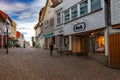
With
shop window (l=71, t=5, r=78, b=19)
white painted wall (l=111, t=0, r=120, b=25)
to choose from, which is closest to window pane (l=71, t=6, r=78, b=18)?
shop window (l=71, t=5, r=78, b=19)

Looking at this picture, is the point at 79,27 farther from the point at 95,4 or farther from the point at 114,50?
the point at 114,50

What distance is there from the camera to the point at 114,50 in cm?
1470

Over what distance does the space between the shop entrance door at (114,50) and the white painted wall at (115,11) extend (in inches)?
37.8

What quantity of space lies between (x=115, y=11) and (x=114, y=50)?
2.50m

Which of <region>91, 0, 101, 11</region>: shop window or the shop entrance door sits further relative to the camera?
<region>91, 0, 101, 11</region>: shop window

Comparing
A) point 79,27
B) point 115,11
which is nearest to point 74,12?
point 79,27

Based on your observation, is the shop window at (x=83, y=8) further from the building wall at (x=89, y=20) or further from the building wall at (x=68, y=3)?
the building wall at (x=68, y=3)

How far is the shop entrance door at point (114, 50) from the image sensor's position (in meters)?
14.2

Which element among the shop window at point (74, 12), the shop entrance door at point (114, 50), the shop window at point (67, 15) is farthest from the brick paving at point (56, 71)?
the shop window at point (67, 15)

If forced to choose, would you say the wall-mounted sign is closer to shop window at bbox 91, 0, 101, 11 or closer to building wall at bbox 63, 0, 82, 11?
shop window at bbox 91, 0, 101, 11

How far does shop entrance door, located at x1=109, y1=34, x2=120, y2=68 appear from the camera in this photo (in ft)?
46.8

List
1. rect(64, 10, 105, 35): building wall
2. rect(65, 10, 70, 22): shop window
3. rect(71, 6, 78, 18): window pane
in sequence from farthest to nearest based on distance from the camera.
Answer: rect(65, 10, 70, 22): shop window → rect(71, 6, 78, 18): window pane → rect(64, 10, 105, 35): building wall

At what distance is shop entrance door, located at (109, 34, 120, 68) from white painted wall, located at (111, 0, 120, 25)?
96 cm

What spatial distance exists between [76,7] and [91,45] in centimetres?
451
